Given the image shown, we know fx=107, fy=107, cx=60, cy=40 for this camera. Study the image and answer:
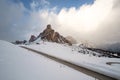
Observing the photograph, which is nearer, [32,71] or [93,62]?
[32,71]

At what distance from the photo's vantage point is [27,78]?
30.2 ft

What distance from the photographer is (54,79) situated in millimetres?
10469

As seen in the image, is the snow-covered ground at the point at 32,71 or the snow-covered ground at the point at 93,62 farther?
the snow-covered ground at the point at 93,62

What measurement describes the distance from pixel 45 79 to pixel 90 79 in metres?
5.44

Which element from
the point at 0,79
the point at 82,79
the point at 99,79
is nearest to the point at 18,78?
the point at 0,79

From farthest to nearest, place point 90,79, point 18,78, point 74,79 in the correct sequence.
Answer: point 90,79 → point 74,79 → point 18,78

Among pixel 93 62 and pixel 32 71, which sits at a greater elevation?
pixel 93 62

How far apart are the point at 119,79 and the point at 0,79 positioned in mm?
13626

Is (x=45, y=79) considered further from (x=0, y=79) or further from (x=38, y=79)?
(x=0, y=79)

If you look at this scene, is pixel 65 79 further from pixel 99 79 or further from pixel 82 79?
pixel 99 79

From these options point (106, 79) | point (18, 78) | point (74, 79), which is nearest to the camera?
point (18, 78)

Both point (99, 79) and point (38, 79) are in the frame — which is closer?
point (38, 79)

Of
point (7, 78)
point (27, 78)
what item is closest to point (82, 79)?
point (27, 78)

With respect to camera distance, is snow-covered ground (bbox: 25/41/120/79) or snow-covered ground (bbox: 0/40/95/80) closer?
snow-covered ground (bbox: 0/40/95/80)
